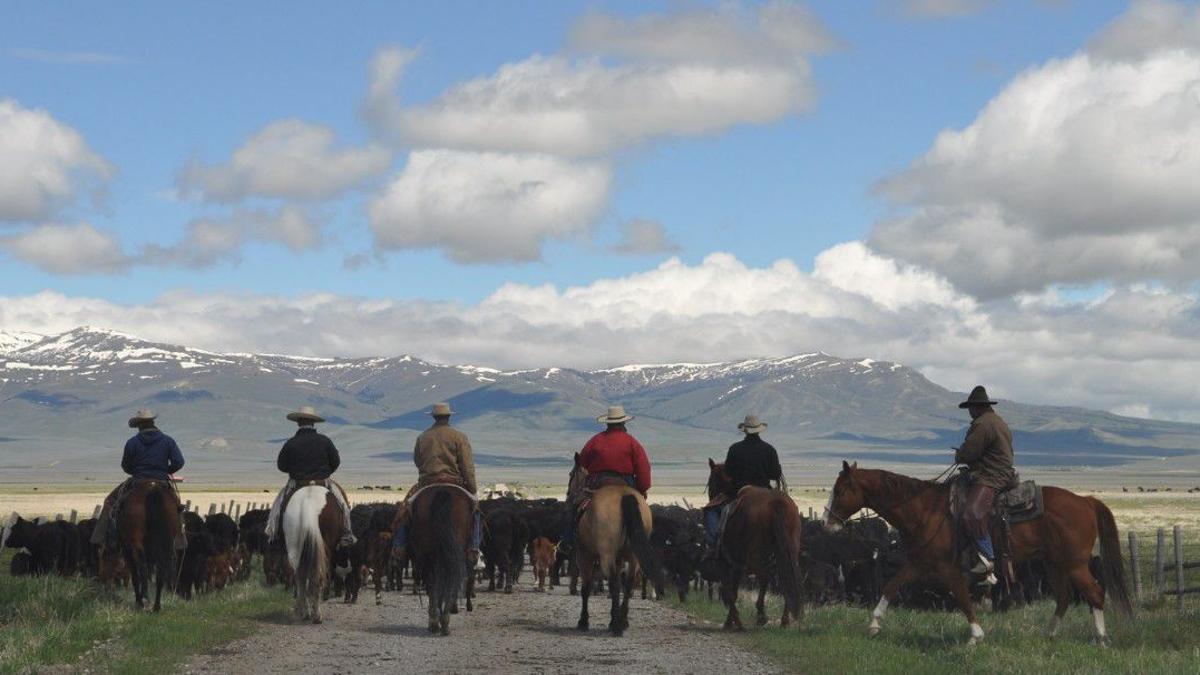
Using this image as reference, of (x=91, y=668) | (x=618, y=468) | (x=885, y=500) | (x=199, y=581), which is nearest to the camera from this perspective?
(x=91, y=668)

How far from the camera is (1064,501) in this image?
16891 millimetres

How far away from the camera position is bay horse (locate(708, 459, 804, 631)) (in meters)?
18.0

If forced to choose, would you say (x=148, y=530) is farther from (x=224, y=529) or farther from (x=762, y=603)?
(x=762, y=603)

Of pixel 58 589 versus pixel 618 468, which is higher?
pixel 618 468

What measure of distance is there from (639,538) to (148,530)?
19.4ft

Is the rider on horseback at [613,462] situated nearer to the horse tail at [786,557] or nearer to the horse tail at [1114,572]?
the horse tail at [786,557]

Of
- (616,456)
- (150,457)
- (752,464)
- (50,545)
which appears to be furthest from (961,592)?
(50,545)

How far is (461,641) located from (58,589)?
6.43 meters

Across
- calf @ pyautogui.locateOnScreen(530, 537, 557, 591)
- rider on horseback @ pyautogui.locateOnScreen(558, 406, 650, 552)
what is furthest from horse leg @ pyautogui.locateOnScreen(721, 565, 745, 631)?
calf @ pyautogui.locateOnScreen(530, 537, 557, 591)

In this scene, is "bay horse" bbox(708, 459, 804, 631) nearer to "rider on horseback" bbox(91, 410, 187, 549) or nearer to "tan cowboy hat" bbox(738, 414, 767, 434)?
"tan cowboy hat" bbox(738, 414, 767, 434)

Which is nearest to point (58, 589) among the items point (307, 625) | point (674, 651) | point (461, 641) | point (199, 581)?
point (199, 581)

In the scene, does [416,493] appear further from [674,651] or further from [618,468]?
[674,651]

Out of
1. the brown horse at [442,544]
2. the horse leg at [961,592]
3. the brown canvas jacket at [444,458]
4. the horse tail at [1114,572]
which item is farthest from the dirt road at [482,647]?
the horse tail at [1114,572]

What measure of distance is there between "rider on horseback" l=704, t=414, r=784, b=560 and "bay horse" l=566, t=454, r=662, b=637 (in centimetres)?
138
